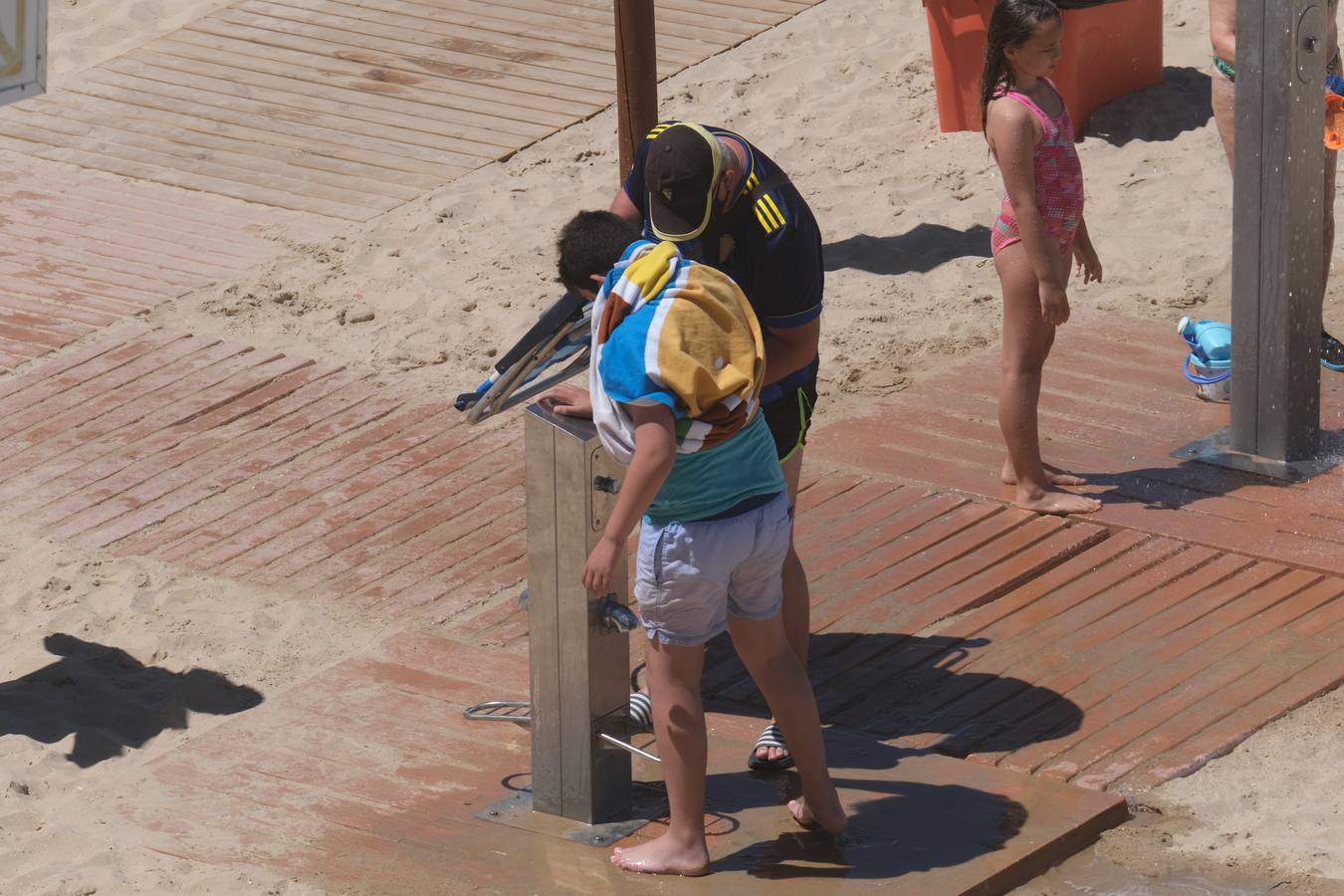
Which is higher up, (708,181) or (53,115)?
(708,181)

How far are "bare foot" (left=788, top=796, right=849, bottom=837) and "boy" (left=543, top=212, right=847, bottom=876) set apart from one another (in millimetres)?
26

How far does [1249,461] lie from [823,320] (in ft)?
6.31

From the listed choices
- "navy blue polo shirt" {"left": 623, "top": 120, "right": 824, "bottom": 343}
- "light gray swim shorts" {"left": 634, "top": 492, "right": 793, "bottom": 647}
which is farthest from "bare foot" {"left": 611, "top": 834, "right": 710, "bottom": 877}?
"navy blue polo shirt" {"left": 623, "top": 120, "right": 824, "bottom": 343}

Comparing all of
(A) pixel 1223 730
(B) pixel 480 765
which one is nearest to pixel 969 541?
(A) pixel 1223 730

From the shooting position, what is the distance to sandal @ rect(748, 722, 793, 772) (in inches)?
182

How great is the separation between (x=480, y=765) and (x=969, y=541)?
1771 mm

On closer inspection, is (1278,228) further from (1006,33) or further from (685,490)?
(685,490)

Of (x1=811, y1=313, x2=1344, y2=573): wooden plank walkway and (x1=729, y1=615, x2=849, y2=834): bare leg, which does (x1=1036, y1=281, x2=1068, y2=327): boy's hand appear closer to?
(x1=811, y1=313, x2=1344, y2=573): wooden plank walkway

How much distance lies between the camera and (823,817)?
426 cm

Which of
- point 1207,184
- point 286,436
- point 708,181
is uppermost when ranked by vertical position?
point 708,181

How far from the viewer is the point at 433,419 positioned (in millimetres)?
7020

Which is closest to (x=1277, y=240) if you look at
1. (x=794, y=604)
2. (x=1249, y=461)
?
(x=1249, y=461)

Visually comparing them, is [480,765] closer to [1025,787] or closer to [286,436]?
[1025,787]

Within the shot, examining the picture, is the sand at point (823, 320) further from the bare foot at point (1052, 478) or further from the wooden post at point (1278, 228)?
the wooden post at point (1278, 228)
